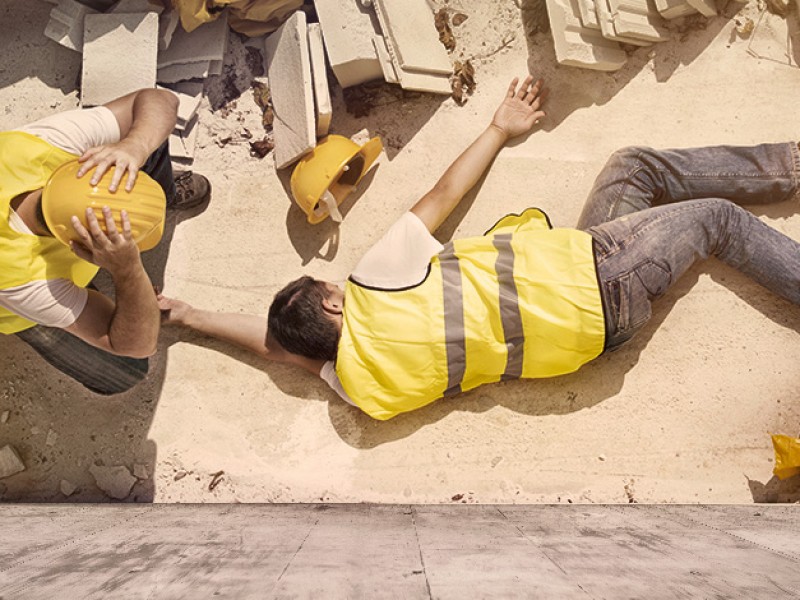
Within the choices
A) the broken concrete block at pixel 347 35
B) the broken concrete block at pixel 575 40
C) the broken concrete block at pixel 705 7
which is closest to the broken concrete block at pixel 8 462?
the broken concrete block at pixel 347 35

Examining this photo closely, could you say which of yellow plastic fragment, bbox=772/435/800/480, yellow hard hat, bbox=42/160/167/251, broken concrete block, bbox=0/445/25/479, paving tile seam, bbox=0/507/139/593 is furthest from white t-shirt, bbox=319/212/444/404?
broken concrete block, bbox=0/445/25/479

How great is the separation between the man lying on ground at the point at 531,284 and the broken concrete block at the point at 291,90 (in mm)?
802

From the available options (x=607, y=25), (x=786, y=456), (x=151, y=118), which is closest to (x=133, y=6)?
(x=151, y=118)

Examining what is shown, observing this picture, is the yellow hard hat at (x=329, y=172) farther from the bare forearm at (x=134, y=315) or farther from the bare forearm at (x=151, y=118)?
the bare forearm at (x=134, y=315)

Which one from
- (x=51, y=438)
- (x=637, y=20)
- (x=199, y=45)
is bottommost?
(x=51, y=438)

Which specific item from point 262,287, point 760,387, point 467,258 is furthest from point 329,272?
point 760,387

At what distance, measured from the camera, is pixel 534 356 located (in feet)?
9.58

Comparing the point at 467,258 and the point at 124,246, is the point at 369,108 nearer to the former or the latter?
the point at 467,258

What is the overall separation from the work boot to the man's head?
0.95m

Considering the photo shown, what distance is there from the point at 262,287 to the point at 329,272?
386mm

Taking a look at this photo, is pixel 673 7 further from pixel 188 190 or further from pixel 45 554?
pixel 45 554

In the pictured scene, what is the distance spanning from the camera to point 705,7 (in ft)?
10.7

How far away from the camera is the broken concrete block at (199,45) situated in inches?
141

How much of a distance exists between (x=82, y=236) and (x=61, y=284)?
53 cm
